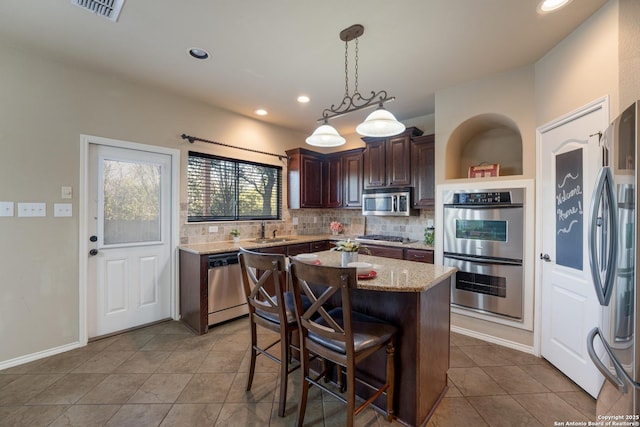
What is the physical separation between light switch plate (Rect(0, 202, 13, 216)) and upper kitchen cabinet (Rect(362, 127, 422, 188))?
3987mm

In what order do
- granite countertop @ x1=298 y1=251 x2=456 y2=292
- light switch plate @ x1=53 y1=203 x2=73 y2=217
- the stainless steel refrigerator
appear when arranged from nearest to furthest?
the stainless steel refrigerator < granite countertop @ x1=298 y1=251 x2=456 y2=292 < light switch plate @ x1=53 y1=203 x2=73 y2=217

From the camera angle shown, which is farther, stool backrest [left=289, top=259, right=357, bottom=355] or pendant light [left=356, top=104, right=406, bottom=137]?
pendant light [left=356, top=104, right=406, bottom=137]

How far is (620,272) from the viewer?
111 cm

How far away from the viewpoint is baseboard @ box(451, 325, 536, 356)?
105 inches

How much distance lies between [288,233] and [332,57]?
2905mm

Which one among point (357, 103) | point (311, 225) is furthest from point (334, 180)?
point (357, 103)

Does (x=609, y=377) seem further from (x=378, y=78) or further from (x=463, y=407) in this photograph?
(x=378, y=78)

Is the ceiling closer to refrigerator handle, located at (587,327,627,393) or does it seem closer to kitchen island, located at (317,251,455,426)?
kitchen island, located at (317,251,455,426)

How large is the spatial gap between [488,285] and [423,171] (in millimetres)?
1615

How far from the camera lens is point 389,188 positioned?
13.1ft

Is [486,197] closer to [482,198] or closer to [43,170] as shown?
[482,198]

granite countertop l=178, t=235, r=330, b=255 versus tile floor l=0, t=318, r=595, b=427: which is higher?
granite countertop l=178, t=235, r=330, b=255

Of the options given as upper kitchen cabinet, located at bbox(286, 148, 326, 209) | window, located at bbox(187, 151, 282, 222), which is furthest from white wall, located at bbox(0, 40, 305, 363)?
upper kitchen cabinet, located at bbox(286, 148, 326, 209)

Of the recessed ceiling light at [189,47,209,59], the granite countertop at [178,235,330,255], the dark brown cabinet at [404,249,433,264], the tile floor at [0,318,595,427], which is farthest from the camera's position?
the dark brown cabinet at [404,249,433,264]
